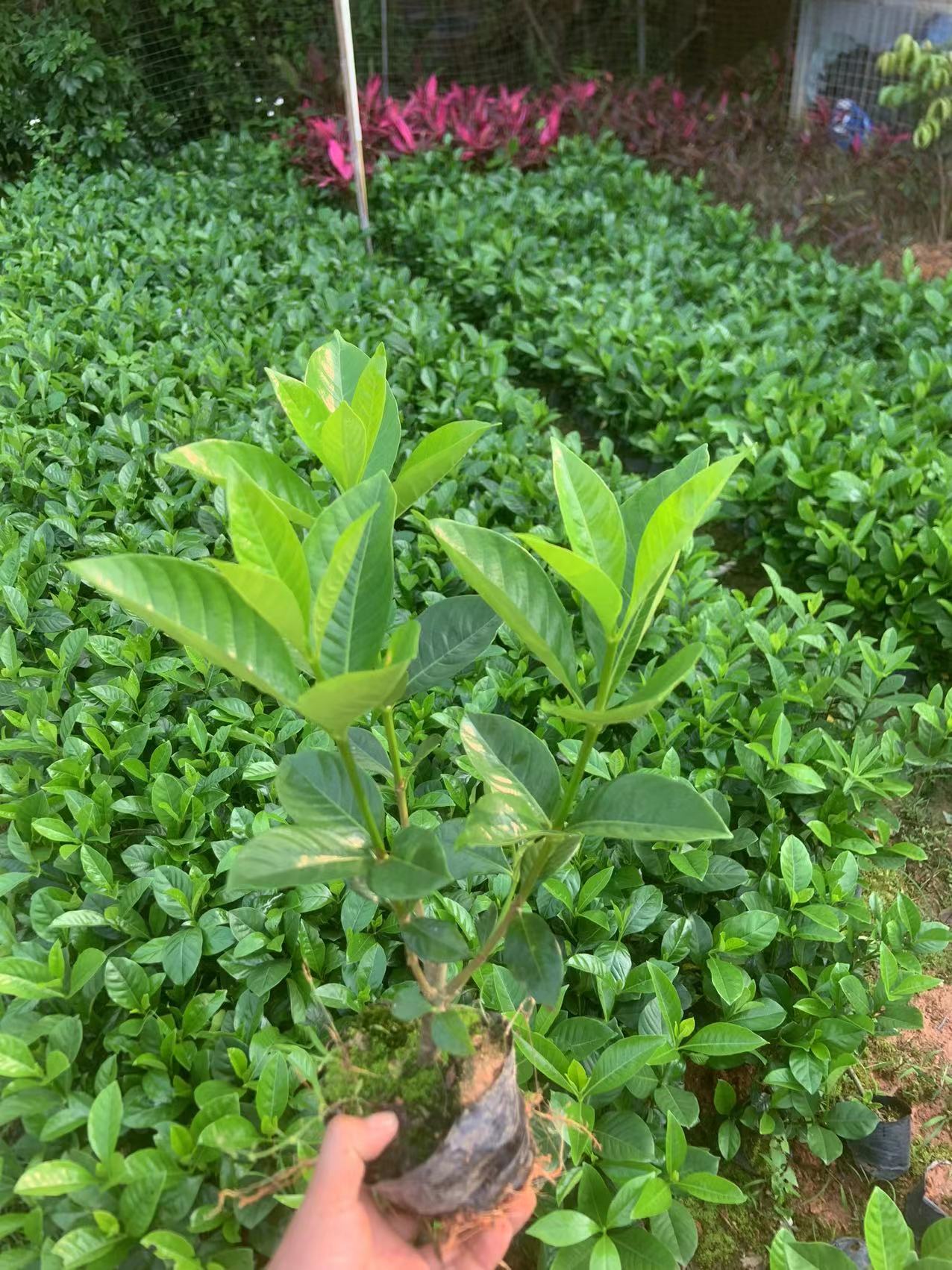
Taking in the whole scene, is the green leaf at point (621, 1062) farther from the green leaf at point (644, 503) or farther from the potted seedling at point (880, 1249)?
the green leaf at point (644, 503)

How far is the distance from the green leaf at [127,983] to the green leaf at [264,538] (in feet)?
2.90

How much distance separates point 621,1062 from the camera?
133 centimetres

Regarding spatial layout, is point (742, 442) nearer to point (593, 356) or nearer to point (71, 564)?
point (593, 356)

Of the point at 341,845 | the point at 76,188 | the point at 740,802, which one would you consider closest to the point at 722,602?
the point at 740,802

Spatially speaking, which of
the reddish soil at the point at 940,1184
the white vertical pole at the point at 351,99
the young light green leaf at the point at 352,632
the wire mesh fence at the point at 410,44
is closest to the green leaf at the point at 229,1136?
the young light green leaf at the point at 352,632

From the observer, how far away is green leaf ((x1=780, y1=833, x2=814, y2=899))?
1.63 m

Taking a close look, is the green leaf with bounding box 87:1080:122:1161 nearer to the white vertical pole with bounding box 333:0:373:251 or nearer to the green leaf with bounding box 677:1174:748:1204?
the green leaf with bounding box 677:1174:748:1204

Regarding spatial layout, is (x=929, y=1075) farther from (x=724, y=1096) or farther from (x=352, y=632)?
(x=352, y=632)

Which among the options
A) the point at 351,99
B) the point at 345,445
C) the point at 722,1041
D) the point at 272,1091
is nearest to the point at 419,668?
the point at 345,445

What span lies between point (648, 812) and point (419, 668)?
1.01ft

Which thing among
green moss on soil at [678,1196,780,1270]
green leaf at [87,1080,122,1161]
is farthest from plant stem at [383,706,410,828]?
green moss on soil at [678,1196,780,1270]

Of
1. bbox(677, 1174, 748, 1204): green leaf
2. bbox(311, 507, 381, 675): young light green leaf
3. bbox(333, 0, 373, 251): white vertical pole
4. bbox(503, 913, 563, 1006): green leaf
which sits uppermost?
bbox(333, 0, 373, 251): white vertical pole

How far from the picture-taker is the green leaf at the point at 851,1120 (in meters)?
1.50

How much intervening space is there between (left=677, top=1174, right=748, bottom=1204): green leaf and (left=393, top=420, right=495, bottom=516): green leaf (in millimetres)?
1049
